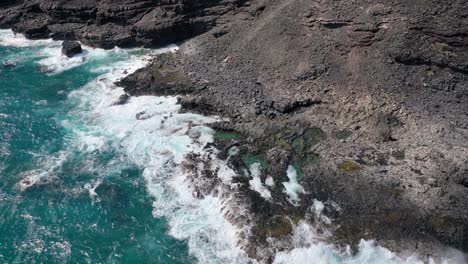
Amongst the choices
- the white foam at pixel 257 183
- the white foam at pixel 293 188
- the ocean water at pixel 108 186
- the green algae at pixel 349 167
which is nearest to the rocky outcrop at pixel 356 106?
A: the green algae at pixel 349 167

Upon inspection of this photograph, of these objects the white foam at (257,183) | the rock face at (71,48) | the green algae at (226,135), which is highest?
the rock face at (71,48)

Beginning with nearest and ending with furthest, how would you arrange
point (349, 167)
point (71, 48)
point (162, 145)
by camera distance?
point (349, 167) → point (162, 145) → point (71, 48)

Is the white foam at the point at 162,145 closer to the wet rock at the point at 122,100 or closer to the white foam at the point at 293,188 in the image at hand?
the wet rock at the point at 122,100

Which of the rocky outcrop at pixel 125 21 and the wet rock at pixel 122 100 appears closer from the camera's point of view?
the wet rock at pixel 122 100

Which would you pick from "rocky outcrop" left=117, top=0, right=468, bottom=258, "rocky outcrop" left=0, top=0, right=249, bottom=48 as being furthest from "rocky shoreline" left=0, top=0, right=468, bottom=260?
"rocky outcrop" left=0, top=0, right=249, bottom=48

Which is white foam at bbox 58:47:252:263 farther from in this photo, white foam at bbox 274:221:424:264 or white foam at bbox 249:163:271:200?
white foam at bbox 274:221:424:264

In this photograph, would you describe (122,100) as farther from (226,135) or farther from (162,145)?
(226,135)

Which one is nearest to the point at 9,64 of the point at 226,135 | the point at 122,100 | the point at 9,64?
the point at 9,64
